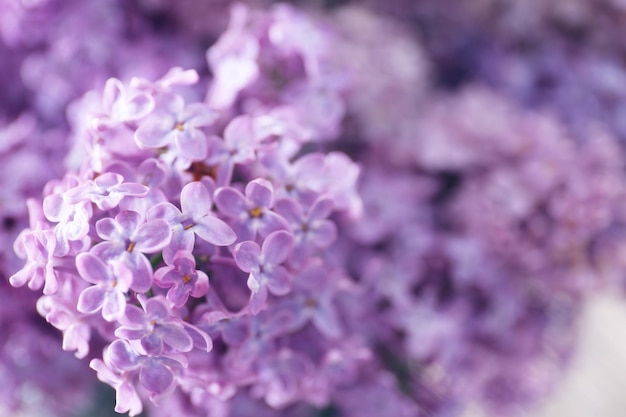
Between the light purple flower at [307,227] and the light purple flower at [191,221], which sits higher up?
the light purple flower at [307,227]

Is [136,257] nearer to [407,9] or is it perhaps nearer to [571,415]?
[407,9]

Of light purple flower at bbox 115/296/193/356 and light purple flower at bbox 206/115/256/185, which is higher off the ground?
light purple flower at bbox 206/115/256/185

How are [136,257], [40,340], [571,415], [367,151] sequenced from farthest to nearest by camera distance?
[571,415] → [367,151] → [40,340] → [136,257]

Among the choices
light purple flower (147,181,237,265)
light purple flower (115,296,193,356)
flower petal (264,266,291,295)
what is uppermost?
flower petal (264,266,291,295)

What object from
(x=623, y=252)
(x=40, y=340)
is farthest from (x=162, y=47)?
(x=623, y=252)

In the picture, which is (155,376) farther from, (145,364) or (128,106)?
(128,106)

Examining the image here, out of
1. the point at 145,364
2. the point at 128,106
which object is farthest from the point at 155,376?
the point at 128,106
